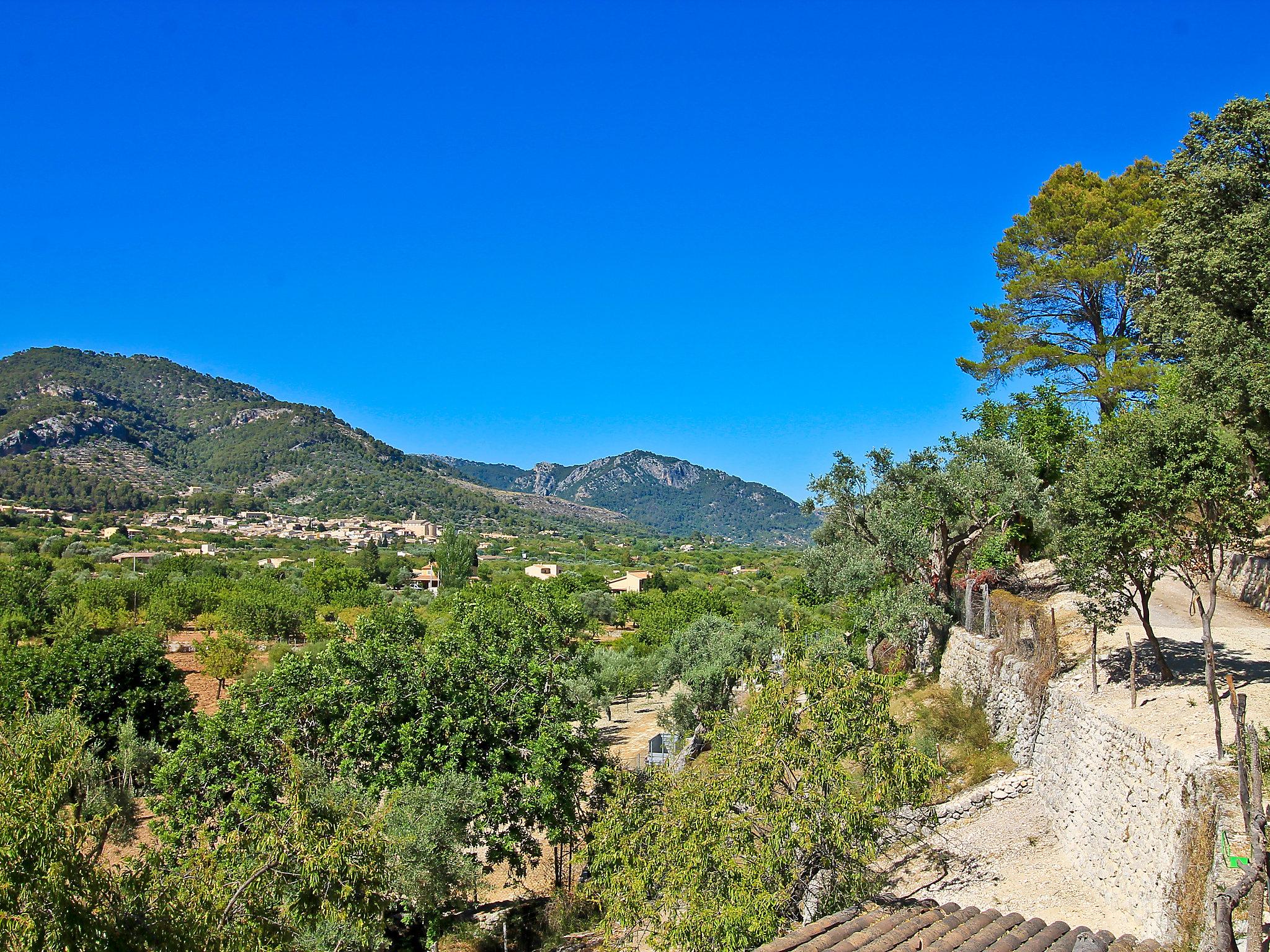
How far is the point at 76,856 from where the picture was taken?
5.71 m

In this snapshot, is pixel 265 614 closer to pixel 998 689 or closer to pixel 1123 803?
pixel 998 689

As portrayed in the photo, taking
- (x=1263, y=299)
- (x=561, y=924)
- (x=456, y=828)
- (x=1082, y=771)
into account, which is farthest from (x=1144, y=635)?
(x=456, y=828)

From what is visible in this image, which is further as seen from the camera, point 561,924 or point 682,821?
point 561,924

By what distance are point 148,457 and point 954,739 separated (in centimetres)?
18578

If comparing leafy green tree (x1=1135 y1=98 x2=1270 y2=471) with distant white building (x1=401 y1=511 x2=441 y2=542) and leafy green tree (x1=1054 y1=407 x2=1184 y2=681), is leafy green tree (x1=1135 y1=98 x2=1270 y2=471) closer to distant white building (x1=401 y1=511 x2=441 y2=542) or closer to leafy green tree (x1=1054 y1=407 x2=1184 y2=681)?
leafy green tree (x1=1054 y1=407 x2=1184 y2=681)

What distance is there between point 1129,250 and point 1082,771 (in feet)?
62.1

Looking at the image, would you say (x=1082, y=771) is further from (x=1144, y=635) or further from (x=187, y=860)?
(x=187, y=860)

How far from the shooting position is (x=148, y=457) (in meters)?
164

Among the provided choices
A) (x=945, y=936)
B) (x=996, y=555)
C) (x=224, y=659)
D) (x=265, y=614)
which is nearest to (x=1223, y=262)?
(x=996, y=555)

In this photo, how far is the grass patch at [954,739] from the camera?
1449 centimetres

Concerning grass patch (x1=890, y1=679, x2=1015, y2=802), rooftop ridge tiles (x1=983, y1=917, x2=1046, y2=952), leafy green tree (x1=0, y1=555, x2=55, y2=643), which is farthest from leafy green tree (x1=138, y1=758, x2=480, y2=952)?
leafy green tree (x1=0, y1=555, x2=55, y2=643)

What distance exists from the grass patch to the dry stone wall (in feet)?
1.77

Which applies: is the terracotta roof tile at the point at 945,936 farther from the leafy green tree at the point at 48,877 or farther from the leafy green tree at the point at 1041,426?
the leafy green tree at the point at 1041,426

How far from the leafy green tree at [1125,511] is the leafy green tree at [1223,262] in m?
4.46
